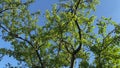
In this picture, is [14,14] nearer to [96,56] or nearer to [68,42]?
[68,42]

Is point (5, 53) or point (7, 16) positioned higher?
point (7, 16)

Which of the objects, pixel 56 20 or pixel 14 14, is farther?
pixel 14 14

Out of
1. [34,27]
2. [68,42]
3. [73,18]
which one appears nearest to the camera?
[73,18]

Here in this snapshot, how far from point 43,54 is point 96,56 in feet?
25.5

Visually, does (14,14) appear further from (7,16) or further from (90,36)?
(90,36)

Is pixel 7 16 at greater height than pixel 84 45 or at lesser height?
greater

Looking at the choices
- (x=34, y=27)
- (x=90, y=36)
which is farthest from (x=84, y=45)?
(x=34, y=27)

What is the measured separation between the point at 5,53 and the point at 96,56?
10.6 metres

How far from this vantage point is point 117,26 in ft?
136

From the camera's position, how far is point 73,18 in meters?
41.3

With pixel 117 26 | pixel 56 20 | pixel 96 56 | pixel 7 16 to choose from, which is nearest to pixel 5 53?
pixel 7 16

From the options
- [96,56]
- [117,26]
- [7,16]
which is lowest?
[96,56]

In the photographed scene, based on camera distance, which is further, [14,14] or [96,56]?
[14,14]

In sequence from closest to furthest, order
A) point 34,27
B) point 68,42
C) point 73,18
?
point 73,18
point 68,42
point 34,27
